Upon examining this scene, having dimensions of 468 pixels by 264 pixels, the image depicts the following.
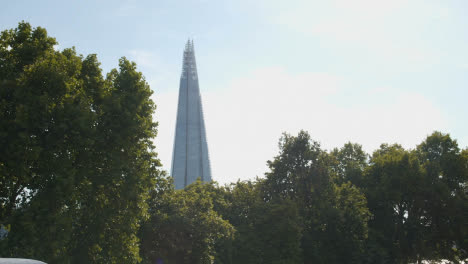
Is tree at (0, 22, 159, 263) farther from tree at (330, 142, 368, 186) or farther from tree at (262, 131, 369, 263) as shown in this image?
Answer: tree at (330, 142, 368, 186)

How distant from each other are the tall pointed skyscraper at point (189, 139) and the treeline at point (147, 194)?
116353 mm

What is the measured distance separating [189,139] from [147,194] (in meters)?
144

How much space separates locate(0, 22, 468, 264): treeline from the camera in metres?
19.8

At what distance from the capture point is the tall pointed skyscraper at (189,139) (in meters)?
165

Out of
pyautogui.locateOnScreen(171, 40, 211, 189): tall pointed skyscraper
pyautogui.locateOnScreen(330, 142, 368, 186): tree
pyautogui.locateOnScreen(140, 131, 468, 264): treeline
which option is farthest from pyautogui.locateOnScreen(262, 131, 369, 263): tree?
pyautogui.locateOnScreen(171, 40, 211, 189): tall pointed skyscraper

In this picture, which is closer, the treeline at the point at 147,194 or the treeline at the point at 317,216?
the treeline at the point at 147,194

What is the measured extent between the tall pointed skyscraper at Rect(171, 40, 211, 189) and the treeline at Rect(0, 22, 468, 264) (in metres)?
116

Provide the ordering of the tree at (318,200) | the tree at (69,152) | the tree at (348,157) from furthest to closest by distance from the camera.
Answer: the tree at (348,157), the tree at (318,200), the tree at (69,152)

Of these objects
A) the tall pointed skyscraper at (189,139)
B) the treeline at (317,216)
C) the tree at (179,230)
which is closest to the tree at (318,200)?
the treeline at (317,216)

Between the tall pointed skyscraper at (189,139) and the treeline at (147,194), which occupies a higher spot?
the tall pointed skyscraper at (189,139)

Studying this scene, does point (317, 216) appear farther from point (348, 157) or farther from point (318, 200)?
point (348, 157)

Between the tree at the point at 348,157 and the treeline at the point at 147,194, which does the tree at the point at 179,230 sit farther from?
the tree at the point at 348,157

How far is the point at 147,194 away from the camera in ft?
85.9

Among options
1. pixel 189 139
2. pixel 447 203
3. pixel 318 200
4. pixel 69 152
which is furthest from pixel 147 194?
pixel 189 139
